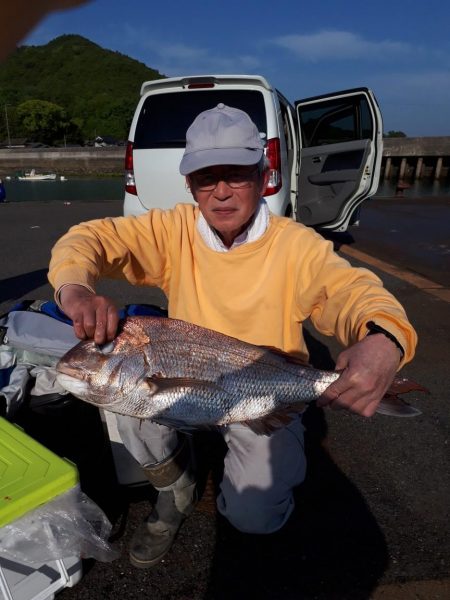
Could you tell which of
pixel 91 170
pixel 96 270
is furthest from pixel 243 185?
pixel 91 170

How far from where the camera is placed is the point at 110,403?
214 cm

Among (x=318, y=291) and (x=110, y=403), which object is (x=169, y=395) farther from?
(x=318, y=291)

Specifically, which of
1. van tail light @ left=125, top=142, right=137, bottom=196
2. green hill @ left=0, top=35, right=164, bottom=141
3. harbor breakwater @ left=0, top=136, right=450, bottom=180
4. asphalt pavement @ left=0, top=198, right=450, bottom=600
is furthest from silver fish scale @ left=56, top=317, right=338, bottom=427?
green hill @ left=0, top=35, right=164, bottom=141

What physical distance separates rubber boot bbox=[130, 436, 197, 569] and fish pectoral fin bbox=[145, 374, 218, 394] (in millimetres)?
685

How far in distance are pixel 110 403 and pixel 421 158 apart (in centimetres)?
5409

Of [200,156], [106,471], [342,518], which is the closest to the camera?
[200,156]

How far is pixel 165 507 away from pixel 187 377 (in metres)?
0.88

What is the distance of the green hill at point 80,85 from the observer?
424ft

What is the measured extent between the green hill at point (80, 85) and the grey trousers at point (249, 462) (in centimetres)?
13429

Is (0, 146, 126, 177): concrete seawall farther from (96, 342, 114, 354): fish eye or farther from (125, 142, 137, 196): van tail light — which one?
(96, 342, 114, 354): fish eye

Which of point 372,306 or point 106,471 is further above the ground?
point 372,306

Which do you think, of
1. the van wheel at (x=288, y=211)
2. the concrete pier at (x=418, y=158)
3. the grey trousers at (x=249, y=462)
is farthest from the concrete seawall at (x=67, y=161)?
the grey trousers at (x=249, y=462)

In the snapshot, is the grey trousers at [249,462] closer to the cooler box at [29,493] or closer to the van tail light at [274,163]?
the cooler box at [29,493]

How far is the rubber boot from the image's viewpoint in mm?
2425
